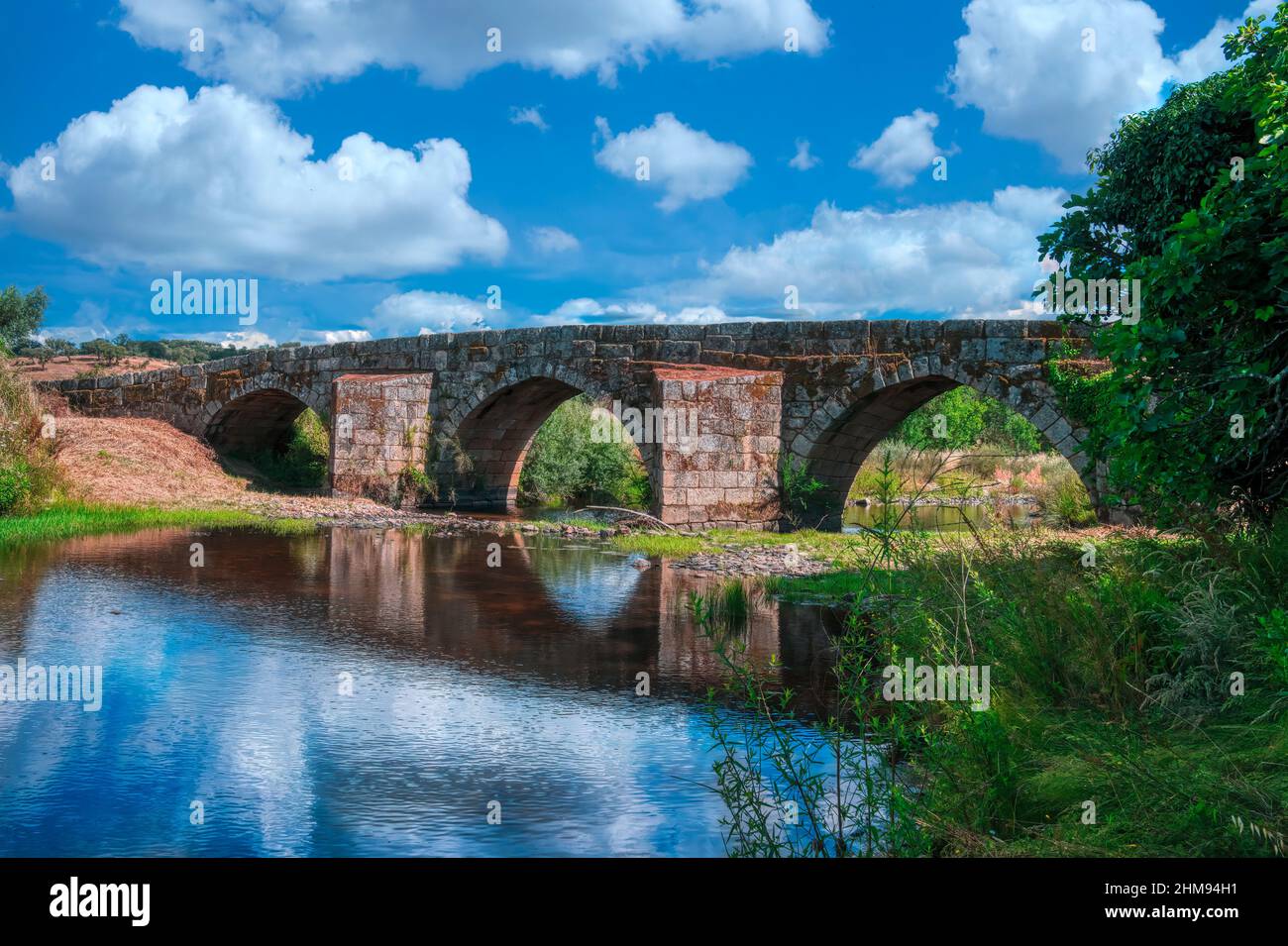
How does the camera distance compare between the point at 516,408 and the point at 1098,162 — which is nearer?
the point at 1098,162

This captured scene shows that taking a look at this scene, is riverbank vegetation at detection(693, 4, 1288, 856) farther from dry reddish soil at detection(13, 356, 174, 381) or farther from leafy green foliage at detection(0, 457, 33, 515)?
dry reddish soil at detection(13, 356, 174, 381)

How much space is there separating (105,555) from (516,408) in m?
10.9

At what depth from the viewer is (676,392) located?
16.4m

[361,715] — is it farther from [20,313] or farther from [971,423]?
[20,313]

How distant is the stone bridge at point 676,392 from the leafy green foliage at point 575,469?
33.1 inches

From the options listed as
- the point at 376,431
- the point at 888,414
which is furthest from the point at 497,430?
the point at 888,414

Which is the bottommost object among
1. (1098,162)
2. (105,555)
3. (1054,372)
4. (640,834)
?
(640,834)

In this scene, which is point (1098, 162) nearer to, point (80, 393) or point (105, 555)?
point (105, 555)

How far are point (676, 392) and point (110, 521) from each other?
26.7 feet

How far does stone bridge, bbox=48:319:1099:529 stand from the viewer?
15.7 metres

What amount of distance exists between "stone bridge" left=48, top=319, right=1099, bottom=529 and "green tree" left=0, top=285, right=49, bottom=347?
65.5ft

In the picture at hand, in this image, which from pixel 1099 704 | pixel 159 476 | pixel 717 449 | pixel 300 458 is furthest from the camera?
pixel 300 458
